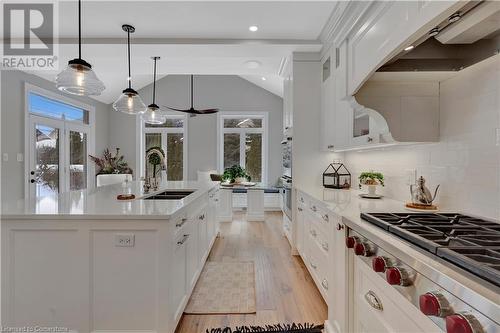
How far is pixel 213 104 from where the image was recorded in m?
7.11

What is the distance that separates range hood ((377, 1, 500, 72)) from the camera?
1.00 metres

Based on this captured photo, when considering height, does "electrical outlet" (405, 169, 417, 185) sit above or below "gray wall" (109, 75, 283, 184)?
below

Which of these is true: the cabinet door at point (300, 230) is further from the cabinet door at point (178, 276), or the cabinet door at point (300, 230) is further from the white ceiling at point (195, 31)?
the white ceiling at point (195, 31)

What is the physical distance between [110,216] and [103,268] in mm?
329

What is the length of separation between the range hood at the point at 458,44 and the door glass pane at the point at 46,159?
5537mm

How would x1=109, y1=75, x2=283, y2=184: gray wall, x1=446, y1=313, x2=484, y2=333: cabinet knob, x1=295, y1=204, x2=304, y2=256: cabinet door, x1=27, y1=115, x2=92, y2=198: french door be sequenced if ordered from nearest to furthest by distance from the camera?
1. x1=446, y1=313, x2=484, y2=333: cabinet knob
2. x1=295, y1=204, x2=304, y2=256: cabinet door
3. x1=27, y1=115, x2=92, y2=198: french door
4. x1=109, y1=75, x2=283, y2=184: gray wall

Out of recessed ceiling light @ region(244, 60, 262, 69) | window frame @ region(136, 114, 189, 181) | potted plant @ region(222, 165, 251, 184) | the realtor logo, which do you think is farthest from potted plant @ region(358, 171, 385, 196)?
window frame @ region(136, 114, 189, 181)

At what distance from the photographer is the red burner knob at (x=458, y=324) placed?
0.65 meters

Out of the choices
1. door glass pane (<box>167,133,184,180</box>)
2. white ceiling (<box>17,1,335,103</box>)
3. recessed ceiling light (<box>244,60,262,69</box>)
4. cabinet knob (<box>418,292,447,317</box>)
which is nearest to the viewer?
cabinet knob (<box>418,292,447,317</box>)

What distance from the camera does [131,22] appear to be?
296 cm

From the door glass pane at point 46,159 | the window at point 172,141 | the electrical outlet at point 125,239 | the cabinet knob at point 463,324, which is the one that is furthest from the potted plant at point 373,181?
the window at point 172,141

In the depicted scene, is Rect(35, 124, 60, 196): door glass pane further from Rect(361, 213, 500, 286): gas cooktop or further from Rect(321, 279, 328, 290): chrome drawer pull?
Rect(361, 213, 500, 286): gas cooktop

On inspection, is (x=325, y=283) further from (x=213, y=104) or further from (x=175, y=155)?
(x=175, y=155)

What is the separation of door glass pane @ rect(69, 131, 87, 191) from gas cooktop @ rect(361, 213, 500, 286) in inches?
248
